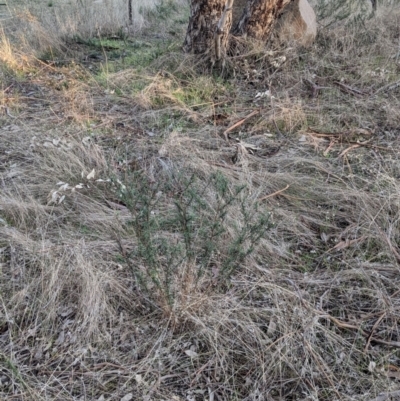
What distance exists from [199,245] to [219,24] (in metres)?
2.61

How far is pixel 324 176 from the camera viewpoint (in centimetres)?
254

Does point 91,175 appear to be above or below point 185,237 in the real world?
below

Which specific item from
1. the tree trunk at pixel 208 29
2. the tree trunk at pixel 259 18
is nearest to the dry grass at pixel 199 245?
the tree trunk at pixel 208 29

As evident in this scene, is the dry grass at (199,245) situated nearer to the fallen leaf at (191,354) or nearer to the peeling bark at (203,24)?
the fallen leaf at (191,354)

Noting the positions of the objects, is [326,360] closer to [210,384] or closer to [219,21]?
[210,384]

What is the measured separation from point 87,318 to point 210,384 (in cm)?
57

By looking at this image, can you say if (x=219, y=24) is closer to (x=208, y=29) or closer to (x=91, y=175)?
(x=208, y=29)

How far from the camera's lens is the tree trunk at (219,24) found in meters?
3.80

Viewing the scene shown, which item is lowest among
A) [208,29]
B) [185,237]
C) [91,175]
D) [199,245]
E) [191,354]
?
[191,354]

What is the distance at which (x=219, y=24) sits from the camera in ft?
12.1

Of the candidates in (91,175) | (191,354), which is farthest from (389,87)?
(191,354)

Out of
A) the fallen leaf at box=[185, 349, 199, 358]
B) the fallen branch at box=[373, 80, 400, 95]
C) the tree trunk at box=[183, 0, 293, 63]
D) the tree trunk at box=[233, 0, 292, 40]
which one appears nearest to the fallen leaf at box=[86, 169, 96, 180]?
the fallen leaf at box=[185, 349, 199, 358]

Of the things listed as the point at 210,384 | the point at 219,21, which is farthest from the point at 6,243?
the point at 219,21

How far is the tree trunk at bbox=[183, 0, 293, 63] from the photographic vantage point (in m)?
3.80
